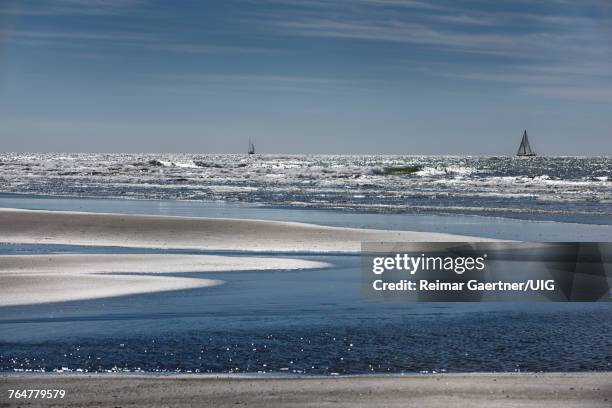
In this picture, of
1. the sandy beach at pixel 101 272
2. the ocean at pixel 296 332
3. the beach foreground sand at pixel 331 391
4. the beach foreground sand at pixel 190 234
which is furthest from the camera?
the beach foreground sand at pixel 190 234

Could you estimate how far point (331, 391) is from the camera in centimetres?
891

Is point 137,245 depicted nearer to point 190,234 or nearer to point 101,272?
point 190,234

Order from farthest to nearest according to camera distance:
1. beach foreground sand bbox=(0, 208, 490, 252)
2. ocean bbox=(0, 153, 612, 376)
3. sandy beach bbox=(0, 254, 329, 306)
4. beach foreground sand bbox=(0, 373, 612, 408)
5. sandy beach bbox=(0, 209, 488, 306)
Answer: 1. beach foreground sand bbox=(0, 208, 490, 252)
2. sandy beach bbox=(0, 209, 488, 306)
3. sandy beach bbox=(0, 254, 329, 306)
4. ocean bbox=(0, 153, 612, 376)
5. beach foreground sand bbox=(0, 373, 612, 408)

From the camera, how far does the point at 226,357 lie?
10516 mm

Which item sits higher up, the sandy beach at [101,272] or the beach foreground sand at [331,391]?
the beach foreground sand at [331,391]

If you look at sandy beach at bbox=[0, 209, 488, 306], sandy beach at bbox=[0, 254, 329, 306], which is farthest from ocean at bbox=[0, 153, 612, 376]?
sandy beach at bbox=[0, 209, 488, 306]

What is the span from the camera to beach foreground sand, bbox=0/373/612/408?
8414 mm

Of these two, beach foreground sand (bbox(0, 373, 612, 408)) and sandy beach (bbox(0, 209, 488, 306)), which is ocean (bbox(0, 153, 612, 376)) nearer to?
beach foreground sand (bbox(0, 373, 612, 408))

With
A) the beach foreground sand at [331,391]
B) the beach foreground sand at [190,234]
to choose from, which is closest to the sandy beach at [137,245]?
the beach foreground sand at [190,234]

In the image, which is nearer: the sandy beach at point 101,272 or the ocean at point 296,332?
the ocean at point 296,332

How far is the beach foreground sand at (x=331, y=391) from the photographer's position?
8.41 metres

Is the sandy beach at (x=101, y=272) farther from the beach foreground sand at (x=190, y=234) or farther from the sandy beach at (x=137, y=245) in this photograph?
the beach foreground sand at (x=190, y=234)

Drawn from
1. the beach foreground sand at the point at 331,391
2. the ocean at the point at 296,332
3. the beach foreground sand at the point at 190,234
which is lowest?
the beach foreground sand at the point at 190,234

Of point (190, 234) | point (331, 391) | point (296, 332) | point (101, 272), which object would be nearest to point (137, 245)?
point (190, 234)
